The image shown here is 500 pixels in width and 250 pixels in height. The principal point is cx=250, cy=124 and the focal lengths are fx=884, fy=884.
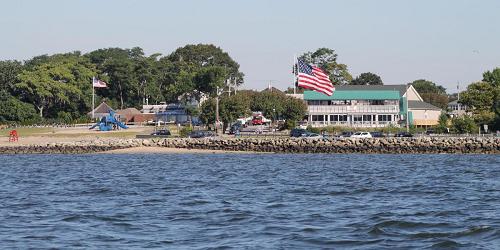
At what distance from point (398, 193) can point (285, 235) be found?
13.1 metres

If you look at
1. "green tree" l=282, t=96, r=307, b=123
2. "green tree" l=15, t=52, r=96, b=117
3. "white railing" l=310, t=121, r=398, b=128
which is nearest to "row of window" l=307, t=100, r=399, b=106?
"white railing" l=310, t=121, r=398, b=128

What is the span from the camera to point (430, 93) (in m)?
176

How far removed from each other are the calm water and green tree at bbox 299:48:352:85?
111325mm

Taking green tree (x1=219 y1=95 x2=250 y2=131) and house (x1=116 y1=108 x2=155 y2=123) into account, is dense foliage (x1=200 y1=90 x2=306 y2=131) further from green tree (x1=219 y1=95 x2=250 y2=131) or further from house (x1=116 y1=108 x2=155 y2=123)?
house (x1=116 y1=108 x2=155 y2=123)

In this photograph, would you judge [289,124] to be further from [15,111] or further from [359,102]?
[15,111]

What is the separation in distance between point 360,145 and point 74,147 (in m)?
Result: 26.3

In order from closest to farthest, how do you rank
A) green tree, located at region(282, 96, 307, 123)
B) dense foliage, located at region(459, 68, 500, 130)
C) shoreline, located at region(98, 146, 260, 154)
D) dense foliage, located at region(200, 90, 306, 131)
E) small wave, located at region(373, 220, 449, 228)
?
small wave, located at region(373, 220, 449, 228)
shoreline, located at region(98, 146, 260, 154)
dense foliage, located at region(459, 68, 500, 130)
dense foliage, located at region(200, 90, 306, 131)
green tree, located at region(282, 96, 307, 123)

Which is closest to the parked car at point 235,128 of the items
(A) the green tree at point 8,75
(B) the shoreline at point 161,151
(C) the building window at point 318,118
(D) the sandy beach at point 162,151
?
(C) the building window at point 318,118

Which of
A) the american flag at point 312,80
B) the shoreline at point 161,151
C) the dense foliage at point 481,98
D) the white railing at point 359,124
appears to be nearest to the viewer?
the shoreline at point 161,151

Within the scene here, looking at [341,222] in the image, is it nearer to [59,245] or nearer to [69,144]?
[59,245]

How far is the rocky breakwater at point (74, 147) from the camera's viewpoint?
8112 cm

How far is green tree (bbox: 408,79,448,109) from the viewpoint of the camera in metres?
170

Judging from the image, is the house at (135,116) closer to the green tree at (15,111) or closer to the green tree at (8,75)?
the green tree at (15,111)

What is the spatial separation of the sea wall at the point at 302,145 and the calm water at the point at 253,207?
20.4 metres
